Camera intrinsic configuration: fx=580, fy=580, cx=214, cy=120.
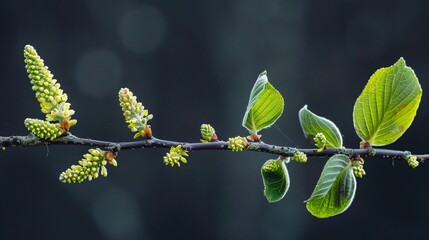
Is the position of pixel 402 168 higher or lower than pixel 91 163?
higher

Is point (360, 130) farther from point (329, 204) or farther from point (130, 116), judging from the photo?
point (130, 116)

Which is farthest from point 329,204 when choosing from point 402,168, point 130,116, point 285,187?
point 402,168

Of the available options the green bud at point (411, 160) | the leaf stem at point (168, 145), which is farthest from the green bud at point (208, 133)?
the green bud at point (411, 160)

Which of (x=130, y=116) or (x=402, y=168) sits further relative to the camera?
(x=402, y=168)

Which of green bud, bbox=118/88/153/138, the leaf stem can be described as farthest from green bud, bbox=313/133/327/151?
green bud, bbox=118/88/153/138

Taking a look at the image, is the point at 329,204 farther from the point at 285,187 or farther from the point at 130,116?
the point at 130,116
